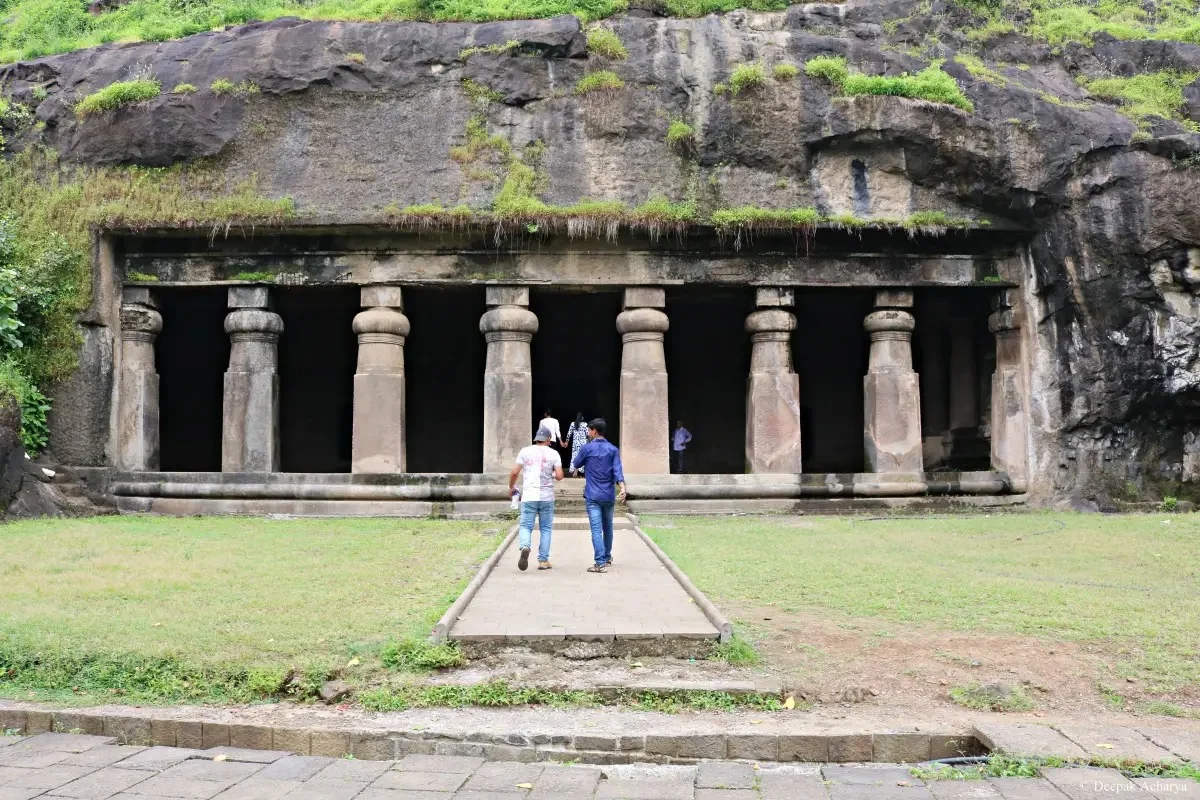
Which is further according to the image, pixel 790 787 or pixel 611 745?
pixel 611 745

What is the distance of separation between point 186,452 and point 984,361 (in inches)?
623

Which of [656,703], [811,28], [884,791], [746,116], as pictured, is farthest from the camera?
[811,28]

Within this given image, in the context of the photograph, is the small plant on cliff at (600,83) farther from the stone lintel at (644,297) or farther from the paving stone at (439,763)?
the paving stone at (439,763)

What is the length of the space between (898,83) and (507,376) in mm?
7165

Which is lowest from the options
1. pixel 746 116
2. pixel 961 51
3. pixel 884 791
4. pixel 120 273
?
pixel 884 791

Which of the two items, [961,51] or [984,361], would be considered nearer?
[961,51]

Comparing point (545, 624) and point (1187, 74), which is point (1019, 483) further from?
point (545, 624)

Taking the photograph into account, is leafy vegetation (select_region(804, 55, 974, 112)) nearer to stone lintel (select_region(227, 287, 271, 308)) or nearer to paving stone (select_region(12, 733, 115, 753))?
stone lintel (select_region(227, 287, 271, 308))

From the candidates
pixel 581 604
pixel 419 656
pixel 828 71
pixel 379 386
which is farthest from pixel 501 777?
pixel 828 71

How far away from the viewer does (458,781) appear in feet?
13.0

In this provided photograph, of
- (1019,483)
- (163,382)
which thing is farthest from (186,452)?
(1019,483)

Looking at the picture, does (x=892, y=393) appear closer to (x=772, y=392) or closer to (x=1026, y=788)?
(x=772, y=392)

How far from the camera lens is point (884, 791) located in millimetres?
3834

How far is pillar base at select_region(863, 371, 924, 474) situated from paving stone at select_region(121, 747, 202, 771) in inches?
463
